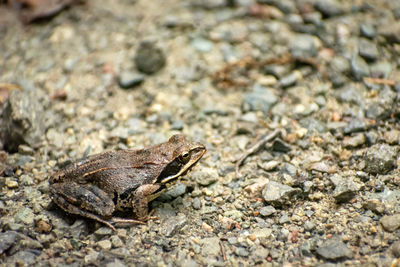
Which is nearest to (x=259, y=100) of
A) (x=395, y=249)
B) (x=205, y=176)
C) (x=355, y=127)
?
(x=355, y=127)

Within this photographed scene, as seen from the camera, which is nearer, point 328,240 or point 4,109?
point 328,240

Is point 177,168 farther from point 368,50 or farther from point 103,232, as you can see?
point 368,50

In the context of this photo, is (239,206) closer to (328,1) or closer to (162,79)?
(162,79)

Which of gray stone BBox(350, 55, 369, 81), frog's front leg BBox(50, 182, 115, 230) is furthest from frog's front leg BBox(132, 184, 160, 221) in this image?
gray stone BBox(350, 55, 369, 81)

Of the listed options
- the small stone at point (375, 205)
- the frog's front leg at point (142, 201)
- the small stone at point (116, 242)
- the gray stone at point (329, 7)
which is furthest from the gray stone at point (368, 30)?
the small stone at point (116, 242)

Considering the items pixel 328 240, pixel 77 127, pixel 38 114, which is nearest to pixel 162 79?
pixel 77 127

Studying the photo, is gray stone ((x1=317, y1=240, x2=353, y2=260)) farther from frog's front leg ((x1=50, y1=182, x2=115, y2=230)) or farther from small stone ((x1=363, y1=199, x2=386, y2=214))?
frog's front leg ((x1=50, y1=182, x2=115, y2=230))

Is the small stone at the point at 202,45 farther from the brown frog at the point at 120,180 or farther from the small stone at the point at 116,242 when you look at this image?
the small stone at the point at 116,242
